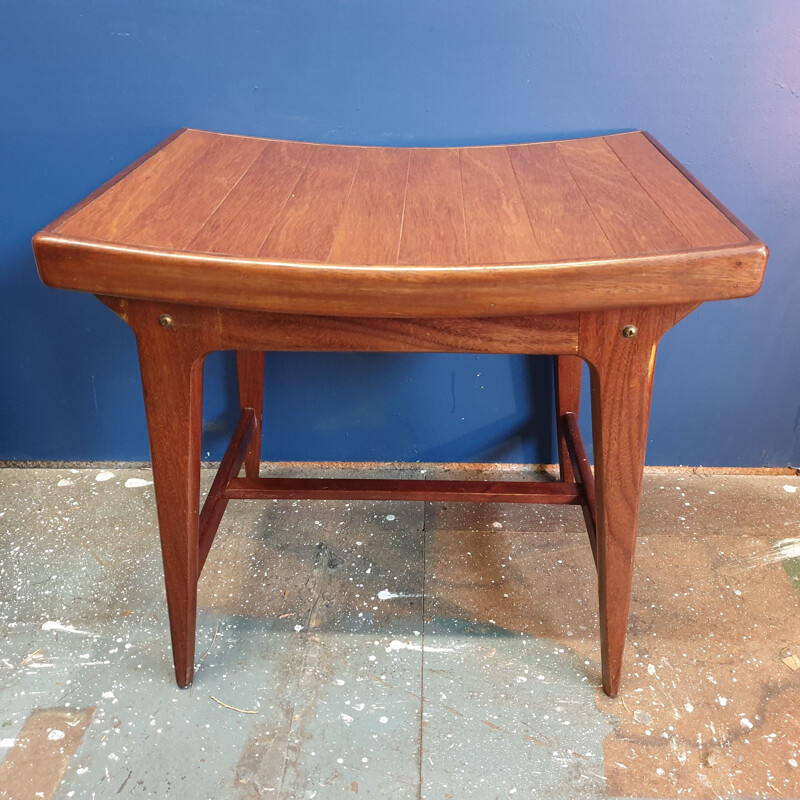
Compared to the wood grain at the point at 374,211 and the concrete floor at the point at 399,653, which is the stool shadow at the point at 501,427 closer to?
the concrete floor at the point at 399,653

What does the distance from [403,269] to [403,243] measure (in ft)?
0.24

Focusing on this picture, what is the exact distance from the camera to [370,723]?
1058mm

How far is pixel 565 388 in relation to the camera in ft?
4.52

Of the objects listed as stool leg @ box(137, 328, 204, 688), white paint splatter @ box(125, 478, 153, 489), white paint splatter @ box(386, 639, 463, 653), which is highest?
stool leg @ box(137, 328, 204, 688)

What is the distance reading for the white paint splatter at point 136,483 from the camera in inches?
59.6

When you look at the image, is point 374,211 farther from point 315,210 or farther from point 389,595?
point 389,595

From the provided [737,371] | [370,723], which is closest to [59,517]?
[370,723]

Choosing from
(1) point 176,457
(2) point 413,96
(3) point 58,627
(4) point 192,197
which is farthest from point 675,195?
(3) point 58,627

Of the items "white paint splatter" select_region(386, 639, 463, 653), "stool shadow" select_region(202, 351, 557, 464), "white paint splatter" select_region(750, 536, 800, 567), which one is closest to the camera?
"white paint splatter" select_region(386, 639, 463, 653)

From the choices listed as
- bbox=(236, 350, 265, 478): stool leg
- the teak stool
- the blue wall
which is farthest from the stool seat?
bbox=(236, 350, 265, 478): stool leg

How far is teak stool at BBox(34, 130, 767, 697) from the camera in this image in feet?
2.52

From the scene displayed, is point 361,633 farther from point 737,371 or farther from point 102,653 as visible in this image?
point 737,371

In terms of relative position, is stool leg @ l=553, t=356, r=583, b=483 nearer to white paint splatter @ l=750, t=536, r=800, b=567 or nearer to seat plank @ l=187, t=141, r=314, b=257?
white paint splatter @ l=750, t=536, r=800, b=567

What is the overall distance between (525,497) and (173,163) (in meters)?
0.69
